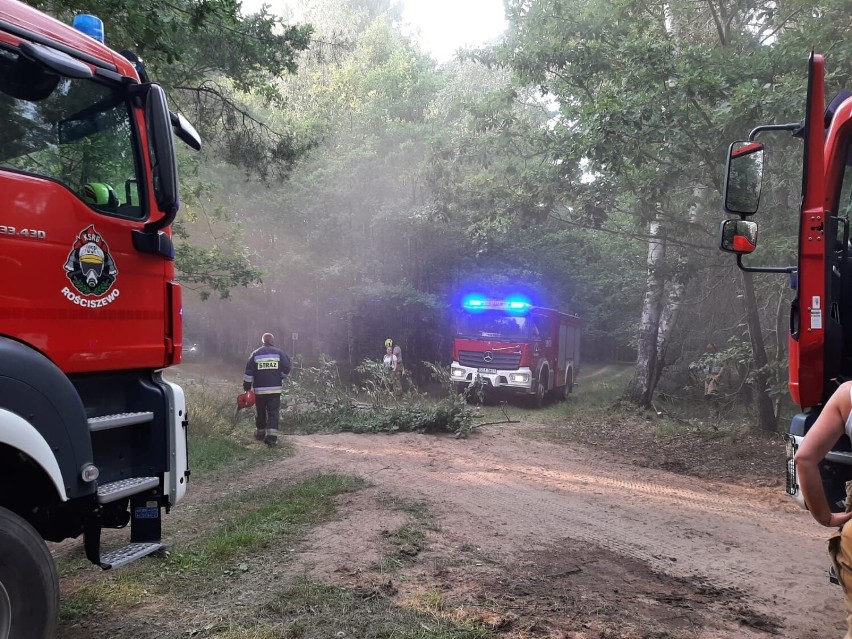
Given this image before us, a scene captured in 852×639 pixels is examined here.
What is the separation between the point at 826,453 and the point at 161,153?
3.60m

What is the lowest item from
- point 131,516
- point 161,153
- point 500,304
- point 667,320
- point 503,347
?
point 131,516

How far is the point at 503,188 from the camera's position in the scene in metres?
13.9

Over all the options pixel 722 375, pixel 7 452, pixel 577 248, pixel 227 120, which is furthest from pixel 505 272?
pixel 7 452

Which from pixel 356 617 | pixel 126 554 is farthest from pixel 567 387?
pixel 126 554

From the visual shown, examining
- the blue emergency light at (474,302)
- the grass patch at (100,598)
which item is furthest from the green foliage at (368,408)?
the grass patch at (100,598)

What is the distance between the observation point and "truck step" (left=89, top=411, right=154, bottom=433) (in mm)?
3516

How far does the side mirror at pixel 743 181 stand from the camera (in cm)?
445

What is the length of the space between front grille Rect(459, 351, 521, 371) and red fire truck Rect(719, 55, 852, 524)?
40.9 feet

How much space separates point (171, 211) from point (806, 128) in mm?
4022

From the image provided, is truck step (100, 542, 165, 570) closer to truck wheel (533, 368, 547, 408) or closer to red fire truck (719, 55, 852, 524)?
red fire truck (719, 55, 852, 524)

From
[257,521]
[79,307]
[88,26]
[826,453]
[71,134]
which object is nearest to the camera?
[826,453]

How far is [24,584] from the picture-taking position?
2752mm

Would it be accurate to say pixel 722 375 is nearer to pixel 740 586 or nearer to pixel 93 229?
pixel 740 586

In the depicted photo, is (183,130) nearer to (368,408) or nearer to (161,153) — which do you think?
(161,153)
